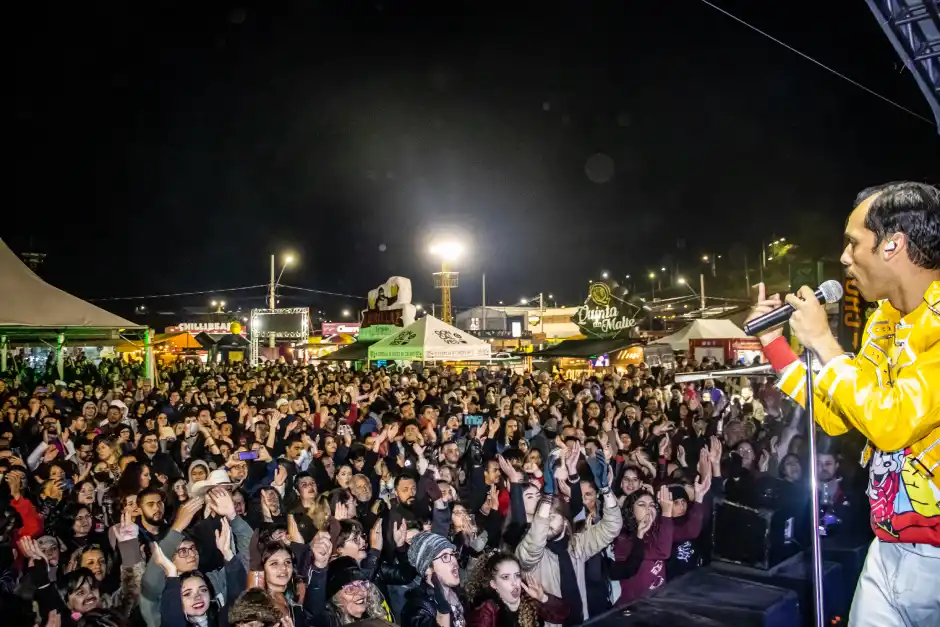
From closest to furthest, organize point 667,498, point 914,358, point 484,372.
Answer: point 914,358 < point 667,498 < point 484,372

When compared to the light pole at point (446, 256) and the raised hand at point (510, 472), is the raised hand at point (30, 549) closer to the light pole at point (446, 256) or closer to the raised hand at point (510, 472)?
the raised hand at point (510, 472)

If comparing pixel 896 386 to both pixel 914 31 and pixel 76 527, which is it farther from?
pixel 914 31

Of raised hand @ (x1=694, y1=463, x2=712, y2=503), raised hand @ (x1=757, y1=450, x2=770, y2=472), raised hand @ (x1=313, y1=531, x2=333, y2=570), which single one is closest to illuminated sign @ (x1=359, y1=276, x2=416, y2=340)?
raised hand @ (x1=757, y1=450, x2=770, y2=472)

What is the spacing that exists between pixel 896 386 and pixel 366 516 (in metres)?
4.14

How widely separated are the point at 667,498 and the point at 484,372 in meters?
14.2

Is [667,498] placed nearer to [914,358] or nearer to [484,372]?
[914,358]

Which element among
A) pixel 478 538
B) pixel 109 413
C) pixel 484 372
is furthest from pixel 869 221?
pixel 484 372

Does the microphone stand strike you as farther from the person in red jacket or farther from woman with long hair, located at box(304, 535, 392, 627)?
the person in red jacket

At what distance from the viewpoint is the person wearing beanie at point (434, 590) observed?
11.8ft

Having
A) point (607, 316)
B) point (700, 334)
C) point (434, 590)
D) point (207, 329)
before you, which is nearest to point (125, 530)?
point (434, 590)

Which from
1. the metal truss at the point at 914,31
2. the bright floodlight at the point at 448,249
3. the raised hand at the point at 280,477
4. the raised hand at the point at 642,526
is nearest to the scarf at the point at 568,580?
the raised hand at the point at 642,526

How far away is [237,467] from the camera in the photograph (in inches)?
249

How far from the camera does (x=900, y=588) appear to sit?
1.79 metres

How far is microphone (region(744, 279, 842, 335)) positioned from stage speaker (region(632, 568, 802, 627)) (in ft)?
3.78
